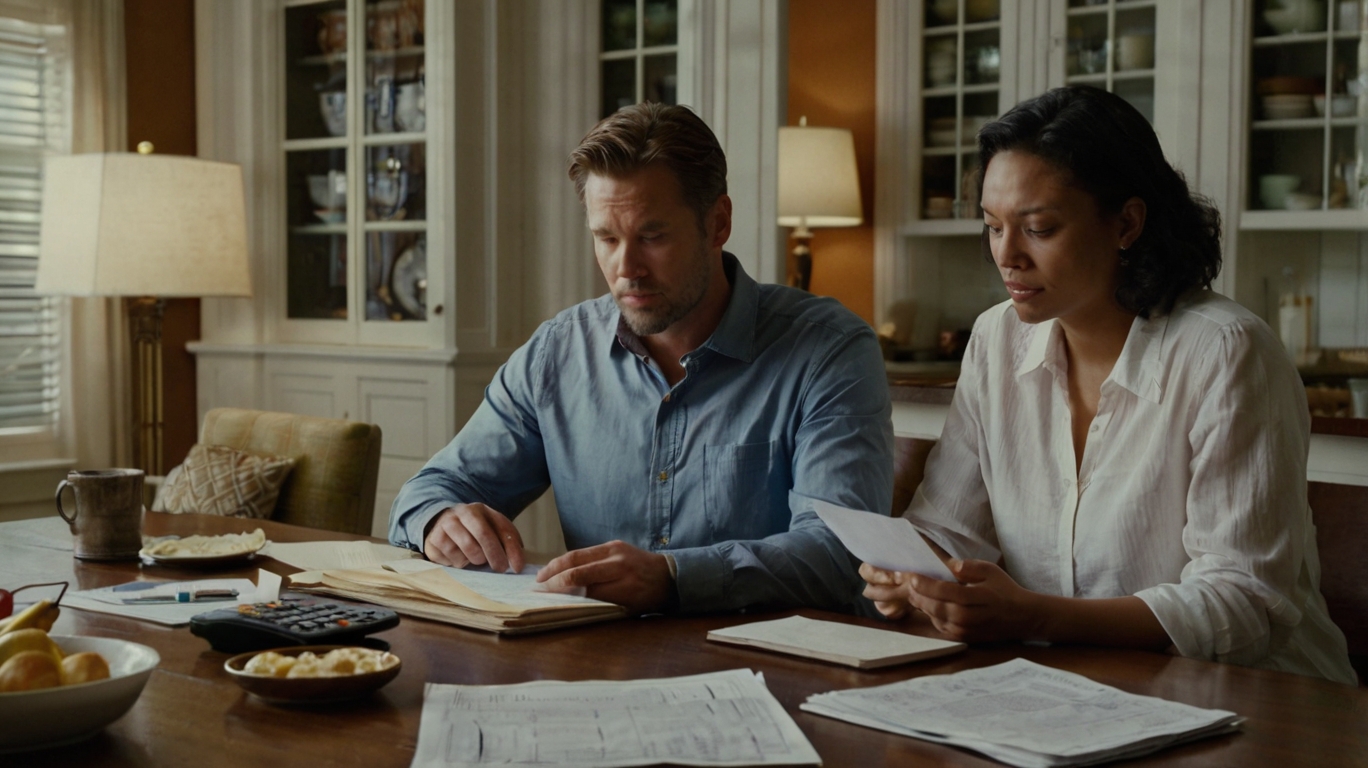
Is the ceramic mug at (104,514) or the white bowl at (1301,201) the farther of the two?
the white bowl at (1301,201)

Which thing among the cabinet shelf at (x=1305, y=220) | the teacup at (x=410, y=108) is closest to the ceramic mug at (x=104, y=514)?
the teacup at (x=410, y=108)

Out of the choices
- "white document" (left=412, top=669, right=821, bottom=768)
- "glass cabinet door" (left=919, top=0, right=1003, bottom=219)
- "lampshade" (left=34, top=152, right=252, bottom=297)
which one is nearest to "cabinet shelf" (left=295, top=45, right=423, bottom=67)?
"lampshade" (left=34, top=152, right=252, bottom=297)

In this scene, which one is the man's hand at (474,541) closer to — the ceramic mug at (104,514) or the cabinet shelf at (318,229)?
the ceramic mug at (104,514)

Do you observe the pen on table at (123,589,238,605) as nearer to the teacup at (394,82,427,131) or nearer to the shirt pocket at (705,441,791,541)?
the shirt pocket at (705,441,791,541)

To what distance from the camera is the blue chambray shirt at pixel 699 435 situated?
1.70 m

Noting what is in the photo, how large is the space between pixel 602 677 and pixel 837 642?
24cm

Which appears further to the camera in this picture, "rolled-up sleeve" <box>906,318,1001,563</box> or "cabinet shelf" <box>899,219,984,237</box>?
"cabinet shelf" <box>899,219,984,237</box>

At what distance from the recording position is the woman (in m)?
1.46

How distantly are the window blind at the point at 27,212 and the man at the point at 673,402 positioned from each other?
2.56 m

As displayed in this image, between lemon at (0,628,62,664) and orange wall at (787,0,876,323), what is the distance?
16.1ft

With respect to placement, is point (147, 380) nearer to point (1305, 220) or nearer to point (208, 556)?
point (208, 556)

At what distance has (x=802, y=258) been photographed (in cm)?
550

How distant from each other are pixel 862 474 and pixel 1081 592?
312mm

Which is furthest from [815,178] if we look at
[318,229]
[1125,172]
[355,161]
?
[1125,172]
